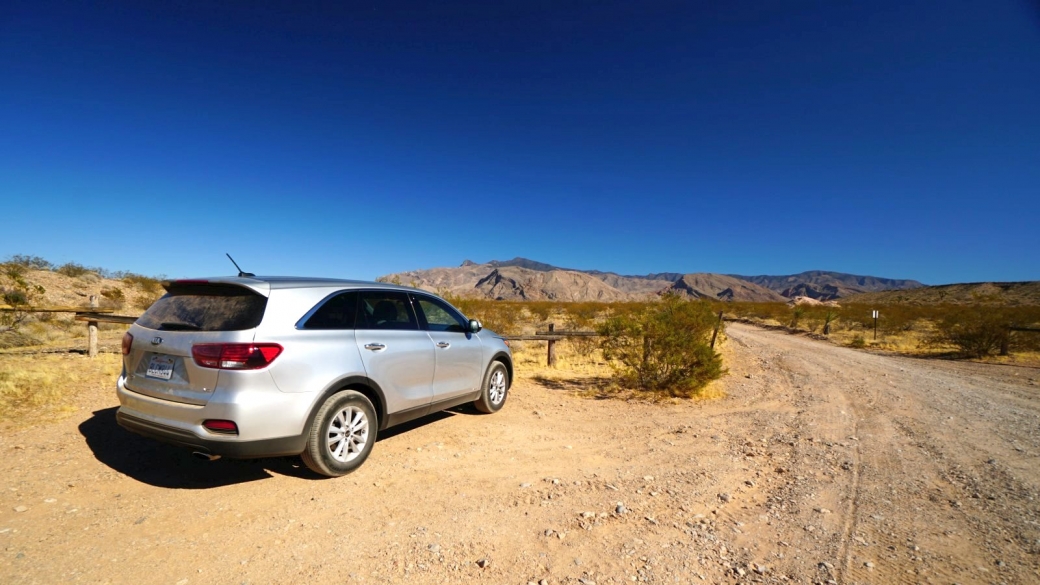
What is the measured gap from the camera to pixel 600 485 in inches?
145

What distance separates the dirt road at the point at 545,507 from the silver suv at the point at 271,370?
0.46m

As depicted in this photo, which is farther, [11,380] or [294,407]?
[11,380]

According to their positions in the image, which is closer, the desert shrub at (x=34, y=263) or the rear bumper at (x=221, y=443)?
the rear bumper at (x=221, y=443)

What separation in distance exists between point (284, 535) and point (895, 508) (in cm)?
453

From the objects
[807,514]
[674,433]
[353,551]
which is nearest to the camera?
[353,551]

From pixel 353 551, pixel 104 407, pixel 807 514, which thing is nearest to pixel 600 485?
pixel 807 514

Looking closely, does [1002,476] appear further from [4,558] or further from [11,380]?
[11,380]

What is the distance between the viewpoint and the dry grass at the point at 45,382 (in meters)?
5.13

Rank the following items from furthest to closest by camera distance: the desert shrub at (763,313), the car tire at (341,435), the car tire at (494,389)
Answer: the desert shrub at (763,313) < the car tire at (494,389) < the car tire at (341,435)

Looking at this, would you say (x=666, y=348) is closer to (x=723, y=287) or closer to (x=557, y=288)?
(x=557, y=288)

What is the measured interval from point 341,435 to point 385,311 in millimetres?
1297

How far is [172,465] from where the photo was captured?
3.89 metres

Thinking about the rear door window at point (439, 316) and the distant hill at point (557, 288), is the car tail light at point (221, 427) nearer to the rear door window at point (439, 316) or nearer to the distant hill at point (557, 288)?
the rear door window at point (439, 316)

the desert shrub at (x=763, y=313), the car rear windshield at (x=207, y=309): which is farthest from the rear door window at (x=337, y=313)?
the desert shrub at (x=763, y=313)
